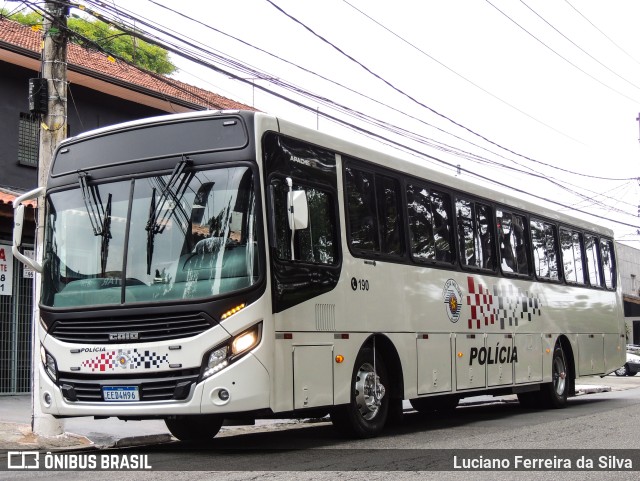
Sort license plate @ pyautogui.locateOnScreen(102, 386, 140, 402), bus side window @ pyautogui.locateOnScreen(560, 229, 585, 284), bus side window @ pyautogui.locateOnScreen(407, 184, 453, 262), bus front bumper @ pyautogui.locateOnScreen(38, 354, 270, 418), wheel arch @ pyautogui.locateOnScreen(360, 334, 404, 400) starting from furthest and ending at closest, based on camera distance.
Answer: bus side window @ pyautogui.locateOnScreen(560, 229, 585, 284) → bus side window @ pyautogui.locateOnScreen(407, 184, 453, 262) → wheel arch @ pyautogui.locateOnScreen(360, 334, 404, 400) → license plate @ pyautogui.locateOnScreen(102, 386, 140, 402) → bus front bumper @ pyautogui.locateOnScreen(38, 354, 270, 418)

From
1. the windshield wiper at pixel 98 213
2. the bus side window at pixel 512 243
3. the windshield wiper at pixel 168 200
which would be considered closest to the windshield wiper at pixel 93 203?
the windshield wiper at pixel 98 213

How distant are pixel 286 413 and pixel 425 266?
3.60 m

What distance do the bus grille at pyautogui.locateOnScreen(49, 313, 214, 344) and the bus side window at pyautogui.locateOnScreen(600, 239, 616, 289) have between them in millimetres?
12714

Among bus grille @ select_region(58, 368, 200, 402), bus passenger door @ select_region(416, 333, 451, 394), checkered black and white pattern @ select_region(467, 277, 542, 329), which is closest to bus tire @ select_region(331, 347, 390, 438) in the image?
bus passenger door @ select_region(416, 333, 451, 394)

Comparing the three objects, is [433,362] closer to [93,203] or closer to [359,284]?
[359,284]

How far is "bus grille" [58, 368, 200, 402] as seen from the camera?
862 cm

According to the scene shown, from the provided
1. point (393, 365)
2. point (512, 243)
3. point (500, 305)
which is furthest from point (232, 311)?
point (512, 243)

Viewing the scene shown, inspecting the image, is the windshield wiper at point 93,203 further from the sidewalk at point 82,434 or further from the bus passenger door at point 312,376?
the sidewalk at point 82,434

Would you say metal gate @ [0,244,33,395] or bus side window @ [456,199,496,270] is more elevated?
bus side window @ [456,199,496,270]

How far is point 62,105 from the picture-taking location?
11781mm

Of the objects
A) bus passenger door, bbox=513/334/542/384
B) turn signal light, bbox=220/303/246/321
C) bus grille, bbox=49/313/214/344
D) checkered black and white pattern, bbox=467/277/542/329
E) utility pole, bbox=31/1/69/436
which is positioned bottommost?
bus passenger door, bbox=513/334/542/384

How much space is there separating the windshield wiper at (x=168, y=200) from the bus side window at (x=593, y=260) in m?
11.4

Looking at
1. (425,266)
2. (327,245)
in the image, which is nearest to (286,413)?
(327,245)

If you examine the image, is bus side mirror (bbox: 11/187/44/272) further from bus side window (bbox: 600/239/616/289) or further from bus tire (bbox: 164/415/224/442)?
bus side window (bbox: 600/239/616/289)
